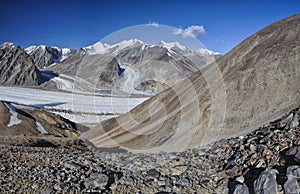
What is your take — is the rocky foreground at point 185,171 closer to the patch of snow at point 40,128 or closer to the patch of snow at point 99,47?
the patch of snow at point 99,47

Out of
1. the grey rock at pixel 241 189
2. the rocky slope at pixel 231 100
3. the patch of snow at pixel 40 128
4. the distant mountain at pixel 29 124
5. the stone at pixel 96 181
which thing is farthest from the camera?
the patch of snow at pixel 40 128

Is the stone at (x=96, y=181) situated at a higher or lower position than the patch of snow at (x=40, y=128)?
lower

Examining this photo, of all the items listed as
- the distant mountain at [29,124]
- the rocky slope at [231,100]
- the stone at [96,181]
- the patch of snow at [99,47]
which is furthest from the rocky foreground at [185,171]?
the distant mountain at [29,124]

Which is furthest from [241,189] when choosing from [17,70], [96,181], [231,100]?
[17,70]

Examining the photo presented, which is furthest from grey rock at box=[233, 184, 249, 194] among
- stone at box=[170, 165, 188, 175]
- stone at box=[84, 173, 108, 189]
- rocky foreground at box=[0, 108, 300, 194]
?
stone at box=[84, 173, 108, 189]

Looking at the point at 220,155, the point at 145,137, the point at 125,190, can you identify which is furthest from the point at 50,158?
the point at 145,137

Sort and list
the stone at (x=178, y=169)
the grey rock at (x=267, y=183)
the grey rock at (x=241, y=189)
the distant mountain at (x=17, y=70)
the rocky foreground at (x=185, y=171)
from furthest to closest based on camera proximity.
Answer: the distant mountain at (x=17, y=70) → the stone at (x=178, y=169) → the rocky foreground at (x=185, y=171) → the grey rock at (x=241, y=189) → the grey rock at (x=267, y=183)

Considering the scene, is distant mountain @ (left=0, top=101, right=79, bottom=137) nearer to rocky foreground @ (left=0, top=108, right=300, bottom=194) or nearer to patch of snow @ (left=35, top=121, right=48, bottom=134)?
patch of snow @ (left=35, top=121, right=48, bottom=134)
